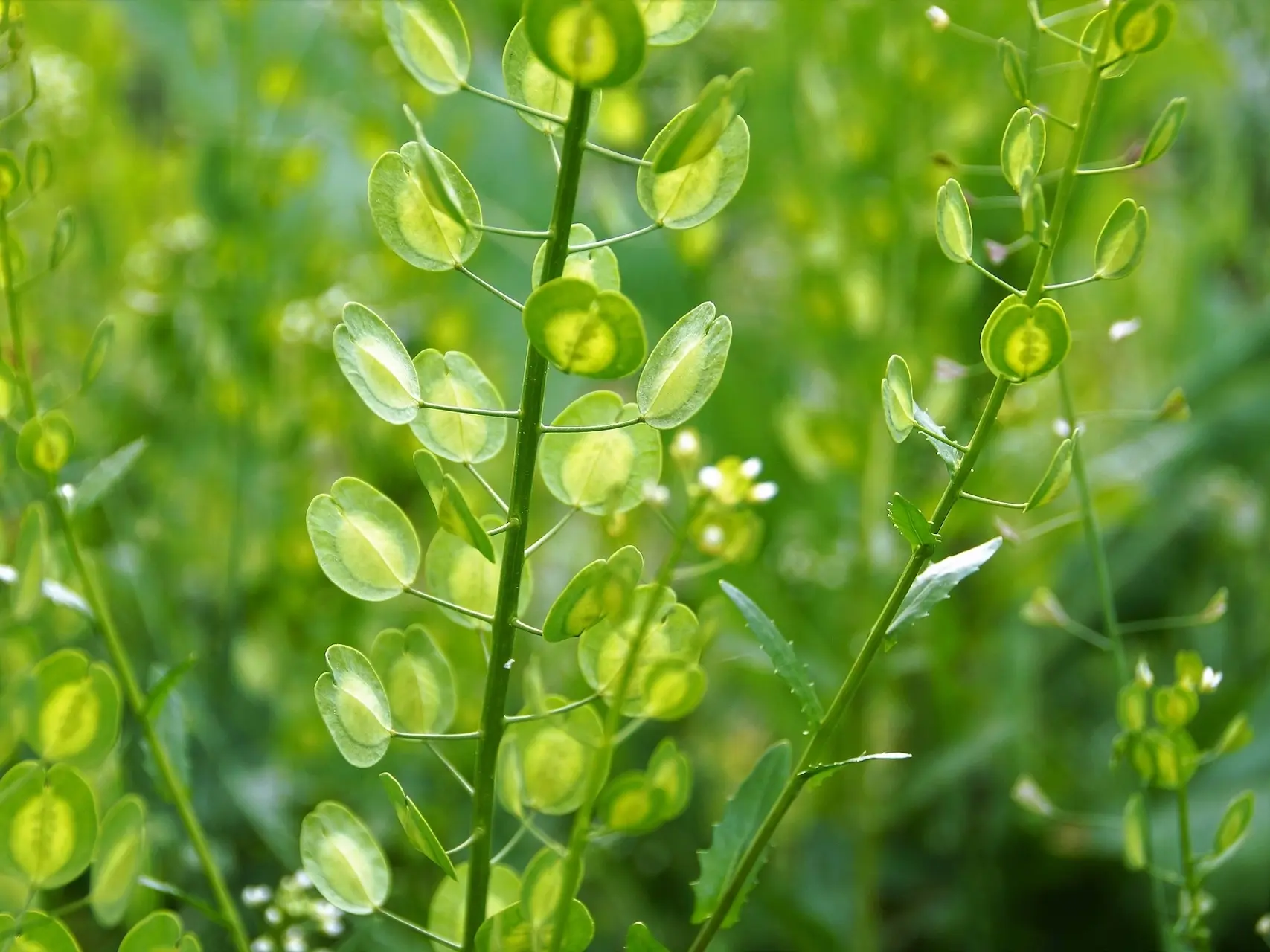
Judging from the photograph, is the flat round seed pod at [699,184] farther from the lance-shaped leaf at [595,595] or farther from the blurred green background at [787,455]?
the blurred green background at [787,455]

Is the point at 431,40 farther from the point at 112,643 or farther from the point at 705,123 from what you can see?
the point at 112,643

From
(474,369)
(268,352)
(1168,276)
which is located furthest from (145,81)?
(474,369)

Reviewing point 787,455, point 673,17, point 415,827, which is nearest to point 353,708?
point 415,827

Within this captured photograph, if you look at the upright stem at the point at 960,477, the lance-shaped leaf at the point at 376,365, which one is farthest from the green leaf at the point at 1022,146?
the lance-shaped leaf at the point at 376,365

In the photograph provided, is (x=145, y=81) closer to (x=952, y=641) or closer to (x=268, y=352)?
(x=268, y=352)

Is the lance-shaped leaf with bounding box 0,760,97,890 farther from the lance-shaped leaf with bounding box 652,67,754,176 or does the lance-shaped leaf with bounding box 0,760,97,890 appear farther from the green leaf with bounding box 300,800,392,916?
the lance-shaped leaf with bounding box 652,67,754,176
